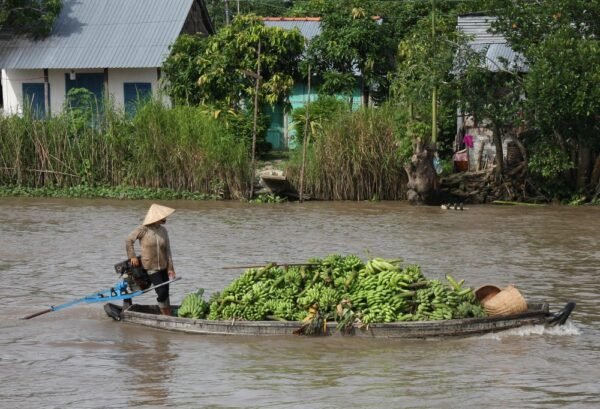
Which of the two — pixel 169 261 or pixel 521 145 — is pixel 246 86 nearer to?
pixel 521 145

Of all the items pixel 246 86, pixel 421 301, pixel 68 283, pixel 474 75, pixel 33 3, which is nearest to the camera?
pixel 421 301

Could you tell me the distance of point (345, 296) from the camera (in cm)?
1041

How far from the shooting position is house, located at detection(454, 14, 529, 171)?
2208 centimetres

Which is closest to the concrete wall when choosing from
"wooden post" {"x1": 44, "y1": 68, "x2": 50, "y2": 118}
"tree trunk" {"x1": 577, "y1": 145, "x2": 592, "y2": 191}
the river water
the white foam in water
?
"wooden post" {"x1": 44, "y1": 68, "x2": 50, "y2": 118}

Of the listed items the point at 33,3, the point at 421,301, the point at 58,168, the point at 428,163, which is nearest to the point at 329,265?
the point at 421,301

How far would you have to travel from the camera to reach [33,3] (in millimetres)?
30484

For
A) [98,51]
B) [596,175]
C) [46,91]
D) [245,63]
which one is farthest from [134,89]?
[596,175]

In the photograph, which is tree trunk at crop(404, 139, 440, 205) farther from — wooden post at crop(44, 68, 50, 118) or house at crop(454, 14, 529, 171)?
wooden post at crop(44, 68, 50, 118)

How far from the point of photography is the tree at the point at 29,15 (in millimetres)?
29969

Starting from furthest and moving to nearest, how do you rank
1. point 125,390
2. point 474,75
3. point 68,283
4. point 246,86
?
point 246,86
point 474,75
point 68,283
point 125,390

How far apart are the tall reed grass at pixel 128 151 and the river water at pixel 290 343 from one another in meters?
4.05

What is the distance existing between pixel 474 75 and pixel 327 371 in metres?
13.1

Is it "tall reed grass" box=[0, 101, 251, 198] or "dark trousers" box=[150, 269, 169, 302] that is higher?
"tall reed grass" box=[0, 101, 251, 198]

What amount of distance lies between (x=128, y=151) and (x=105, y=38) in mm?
7375
